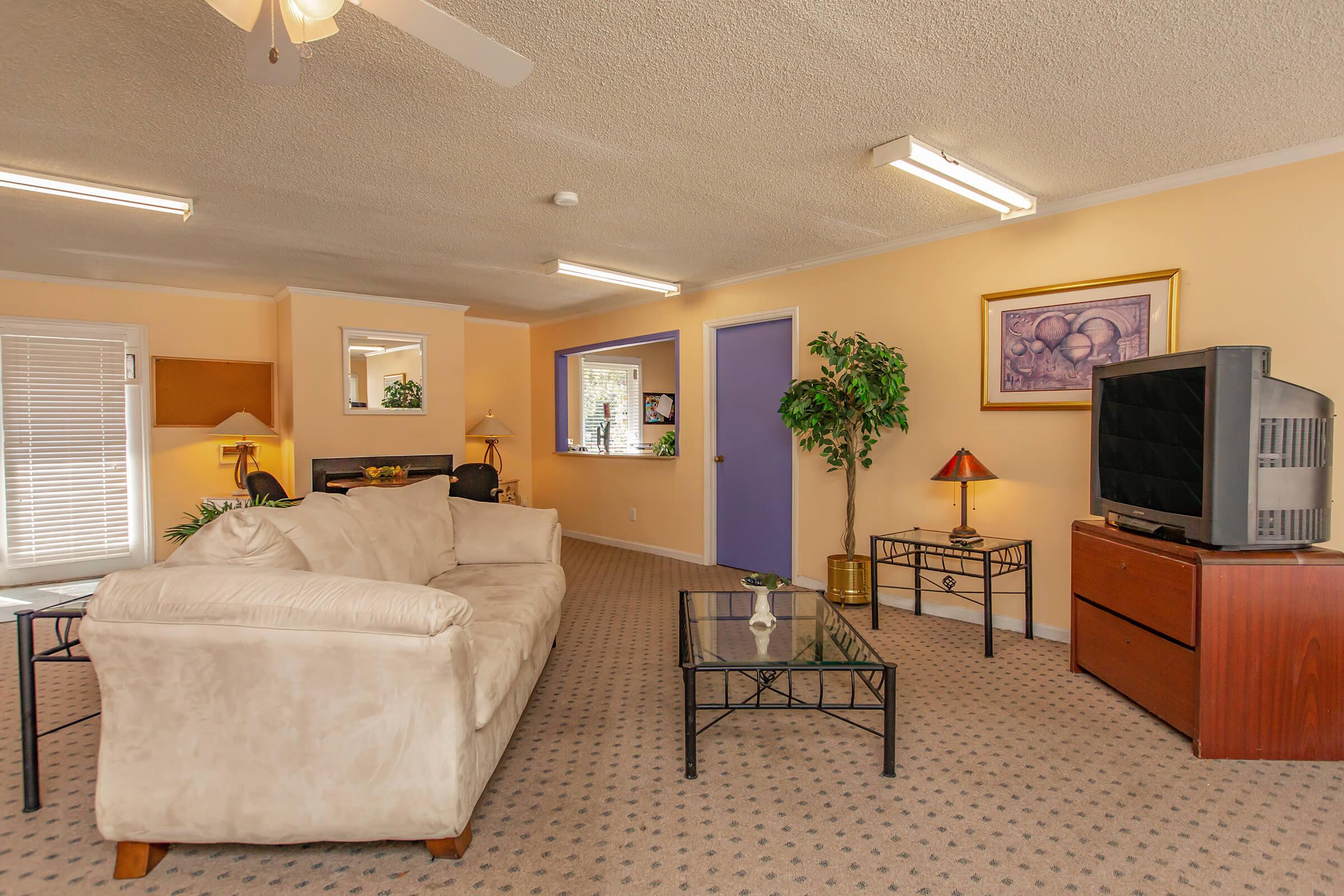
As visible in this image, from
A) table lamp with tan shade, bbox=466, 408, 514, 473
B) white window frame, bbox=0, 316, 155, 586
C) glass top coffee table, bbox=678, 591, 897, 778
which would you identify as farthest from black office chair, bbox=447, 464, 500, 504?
glass top coffee table, bbox=678, 591, 897, 778

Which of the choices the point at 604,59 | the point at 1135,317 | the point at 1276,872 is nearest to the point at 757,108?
the point at 604,59

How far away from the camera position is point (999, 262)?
12.8 ft

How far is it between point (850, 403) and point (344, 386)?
4.28 metres

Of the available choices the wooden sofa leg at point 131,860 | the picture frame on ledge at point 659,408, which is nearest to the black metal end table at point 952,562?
the wooden sofa leg at point 131,860

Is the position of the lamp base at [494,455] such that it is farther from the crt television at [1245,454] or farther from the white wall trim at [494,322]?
the crt television at [1245,454]

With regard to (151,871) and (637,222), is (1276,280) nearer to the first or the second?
(637,222)

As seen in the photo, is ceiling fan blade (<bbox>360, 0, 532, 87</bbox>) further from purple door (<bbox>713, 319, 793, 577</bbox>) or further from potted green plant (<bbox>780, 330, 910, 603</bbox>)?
purple door (<bbox>713, 319, 793, 577</bbox>)

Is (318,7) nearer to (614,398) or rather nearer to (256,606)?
(256,606)

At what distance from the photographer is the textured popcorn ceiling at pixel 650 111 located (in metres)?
2.00

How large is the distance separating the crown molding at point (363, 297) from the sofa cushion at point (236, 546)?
169 inches

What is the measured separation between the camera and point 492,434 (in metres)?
7.09

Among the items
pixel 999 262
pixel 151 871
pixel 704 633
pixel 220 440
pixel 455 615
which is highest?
pixel 999 262

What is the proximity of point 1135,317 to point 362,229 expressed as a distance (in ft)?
13.9

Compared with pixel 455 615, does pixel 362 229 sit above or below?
above
